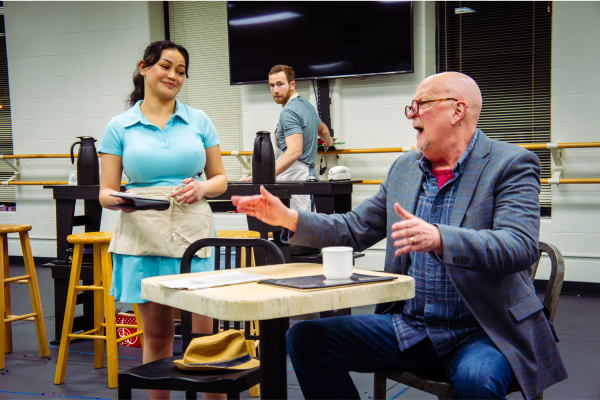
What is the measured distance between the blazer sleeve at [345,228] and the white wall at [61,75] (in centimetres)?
447

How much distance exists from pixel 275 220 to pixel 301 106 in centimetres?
222

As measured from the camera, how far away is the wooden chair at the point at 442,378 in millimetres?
1413

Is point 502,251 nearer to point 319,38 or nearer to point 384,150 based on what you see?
point 384,150

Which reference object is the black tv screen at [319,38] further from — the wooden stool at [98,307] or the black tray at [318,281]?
the black tray at [318,281]

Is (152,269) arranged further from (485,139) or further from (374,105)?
(374,105)

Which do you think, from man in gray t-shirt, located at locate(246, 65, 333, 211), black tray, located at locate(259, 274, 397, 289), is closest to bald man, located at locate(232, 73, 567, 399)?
black tray, located at locate(259, 274, 397, 289)

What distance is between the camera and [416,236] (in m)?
1.23

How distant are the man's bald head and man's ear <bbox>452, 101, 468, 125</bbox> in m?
0.01

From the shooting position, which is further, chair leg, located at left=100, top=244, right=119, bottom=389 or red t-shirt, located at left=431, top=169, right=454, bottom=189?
chair leg, located at left=100, top=244, right=119, bottom=389

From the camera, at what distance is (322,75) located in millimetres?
5039

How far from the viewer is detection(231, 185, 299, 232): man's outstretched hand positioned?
1464mm

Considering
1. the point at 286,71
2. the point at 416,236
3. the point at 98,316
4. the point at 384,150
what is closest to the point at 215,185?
the point at 416,236

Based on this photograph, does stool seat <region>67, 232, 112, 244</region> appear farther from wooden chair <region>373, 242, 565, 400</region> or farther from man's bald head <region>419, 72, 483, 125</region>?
man's bald head <region>419, 72, 483, 125</region>

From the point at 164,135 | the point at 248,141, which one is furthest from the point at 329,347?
the point at 248,141
